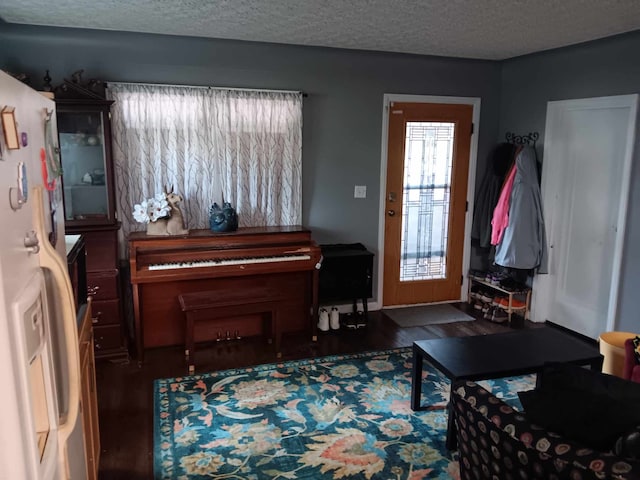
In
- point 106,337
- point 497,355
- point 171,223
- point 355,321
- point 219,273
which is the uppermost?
point 171,223

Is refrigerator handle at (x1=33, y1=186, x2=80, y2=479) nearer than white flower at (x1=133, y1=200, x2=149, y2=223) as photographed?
Yes

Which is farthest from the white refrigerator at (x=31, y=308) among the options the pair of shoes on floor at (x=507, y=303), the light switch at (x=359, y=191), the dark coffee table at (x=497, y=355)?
the pair of shoes on floor at (x=507, y=303)

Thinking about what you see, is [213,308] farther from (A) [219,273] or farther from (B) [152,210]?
(B) [152,210]

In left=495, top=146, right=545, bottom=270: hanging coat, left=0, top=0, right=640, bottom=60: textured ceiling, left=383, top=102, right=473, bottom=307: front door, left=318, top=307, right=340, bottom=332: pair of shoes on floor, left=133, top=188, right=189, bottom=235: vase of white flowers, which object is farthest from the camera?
left=383, top=102, right=473, bottom=307: front door

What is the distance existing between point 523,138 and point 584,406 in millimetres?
3691

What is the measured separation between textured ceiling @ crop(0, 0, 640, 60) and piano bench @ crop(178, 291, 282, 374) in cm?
189

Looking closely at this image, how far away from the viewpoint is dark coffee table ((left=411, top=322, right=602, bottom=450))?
2.74 m

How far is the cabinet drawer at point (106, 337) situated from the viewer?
3.71 meters

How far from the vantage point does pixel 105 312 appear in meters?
3.68

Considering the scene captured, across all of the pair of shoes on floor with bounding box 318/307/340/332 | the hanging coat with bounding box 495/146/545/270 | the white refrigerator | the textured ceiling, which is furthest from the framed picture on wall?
the hanging coat with bounding box 495/146/545/270

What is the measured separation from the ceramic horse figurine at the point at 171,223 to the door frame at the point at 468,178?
1853 millimetres

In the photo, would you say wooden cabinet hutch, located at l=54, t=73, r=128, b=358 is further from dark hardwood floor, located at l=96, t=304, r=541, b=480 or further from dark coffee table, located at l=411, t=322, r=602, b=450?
dark coffee table, located at l=411, t=322, r=602, b=450

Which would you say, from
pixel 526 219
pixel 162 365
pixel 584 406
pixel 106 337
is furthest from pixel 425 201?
pixel 584 406

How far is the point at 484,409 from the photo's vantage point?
71.0 inches
